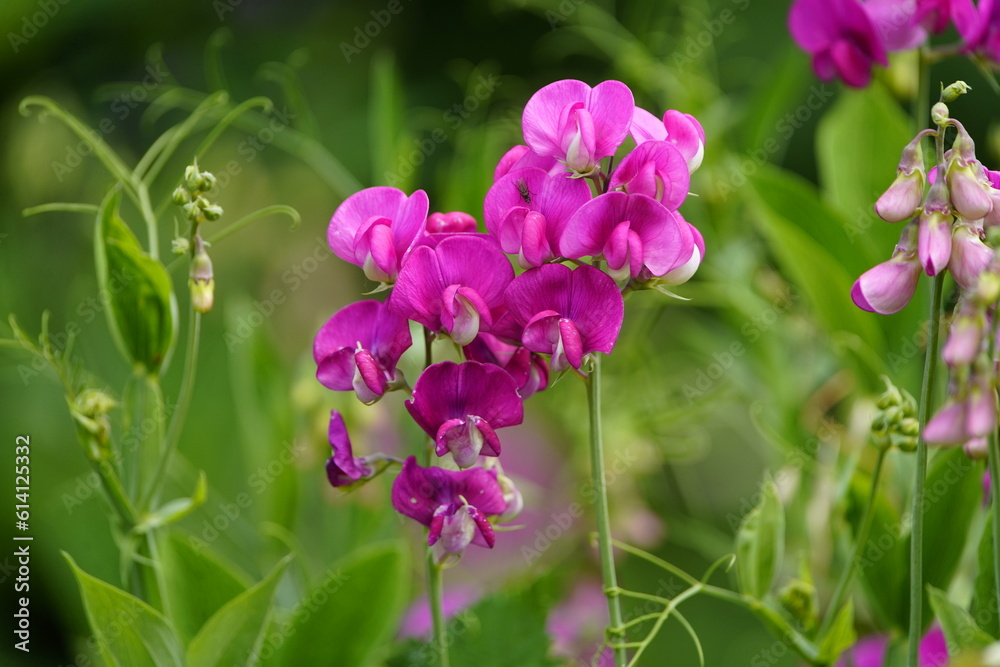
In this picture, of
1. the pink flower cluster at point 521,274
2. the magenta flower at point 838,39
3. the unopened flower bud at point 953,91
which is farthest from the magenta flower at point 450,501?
the magenta flower at point 838,39

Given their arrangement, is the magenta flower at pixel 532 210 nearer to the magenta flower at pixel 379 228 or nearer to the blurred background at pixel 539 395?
the magenta flower at pixel 379 228

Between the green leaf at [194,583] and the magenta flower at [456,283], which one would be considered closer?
the magenta flower at [456,283]

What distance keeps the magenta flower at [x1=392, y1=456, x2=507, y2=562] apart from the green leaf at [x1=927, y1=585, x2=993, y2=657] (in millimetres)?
189

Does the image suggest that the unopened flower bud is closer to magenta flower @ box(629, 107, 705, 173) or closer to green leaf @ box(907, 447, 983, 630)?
magenta flower @ box(629, 107, 705, 173)

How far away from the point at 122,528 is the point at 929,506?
0.41 metres

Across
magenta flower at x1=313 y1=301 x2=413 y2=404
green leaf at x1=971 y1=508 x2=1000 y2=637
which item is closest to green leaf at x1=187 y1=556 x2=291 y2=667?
magenta flower at x1=313 y1=301 x2=413 y2=404

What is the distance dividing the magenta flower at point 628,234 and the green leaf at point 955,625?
0.18m

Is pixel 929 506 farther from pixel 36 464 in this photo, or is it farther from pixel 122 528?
pixel 36 464

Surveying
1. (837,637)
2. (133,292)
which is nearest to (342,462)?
(133,292)

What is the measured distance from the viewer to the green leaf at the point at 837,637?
17.9 inches

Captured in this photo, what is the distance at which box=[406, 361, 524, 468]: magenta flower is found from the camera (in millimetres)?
355

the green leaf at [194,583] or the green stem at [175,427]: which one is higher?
the green stem at [175,427]

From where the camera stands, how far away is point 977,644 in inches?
15.4

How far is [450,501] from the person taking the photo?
1.24 ft
